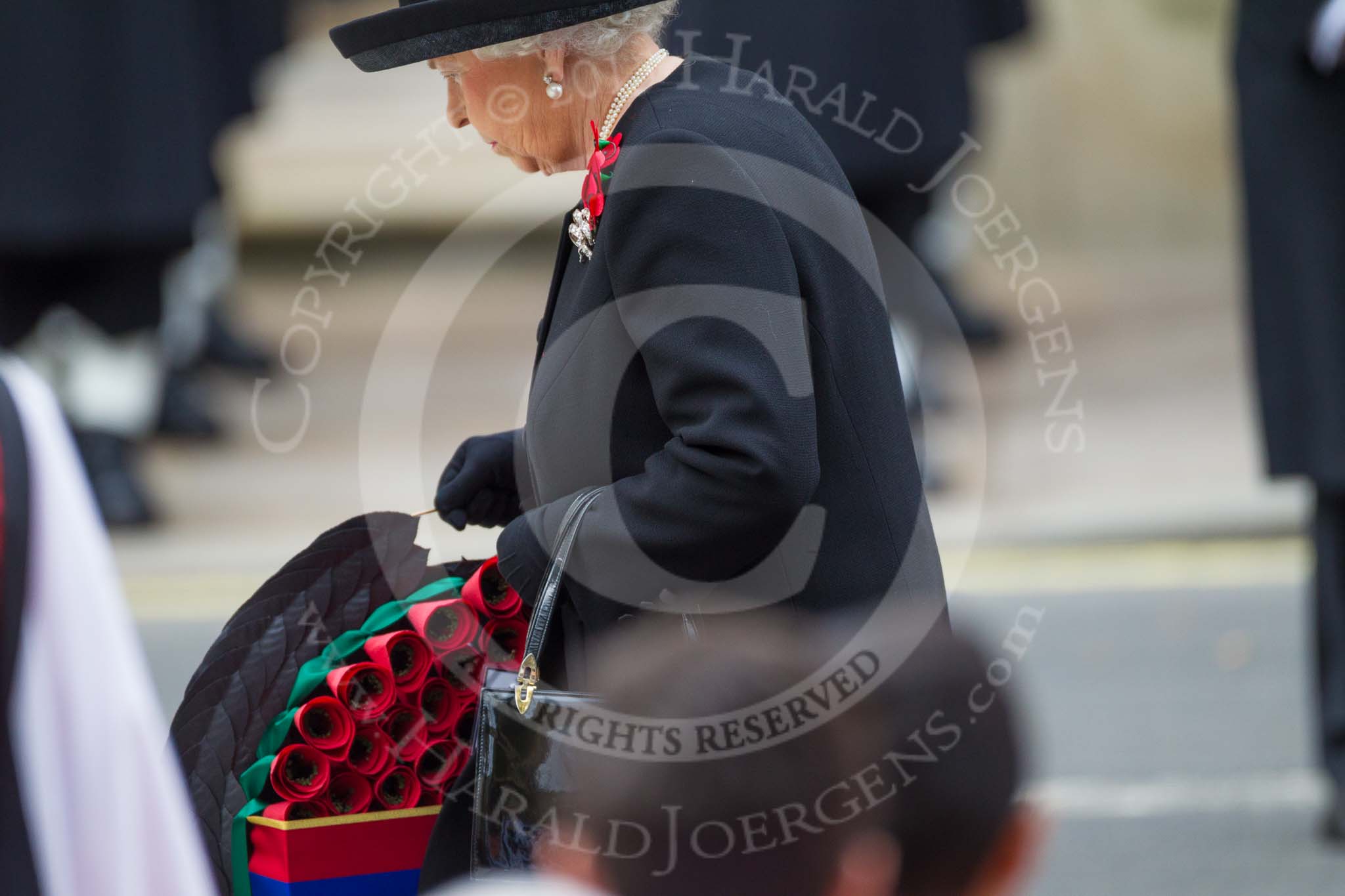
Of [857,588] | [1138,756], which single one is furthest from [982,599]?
Answer: [857,588]

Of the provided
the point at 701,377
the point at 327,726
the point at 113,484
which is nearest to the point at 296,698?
the point at 327,726

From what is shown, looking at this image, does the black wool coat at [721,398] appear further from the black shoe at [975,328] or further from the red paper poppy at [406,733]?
the black shoe at [975,328]

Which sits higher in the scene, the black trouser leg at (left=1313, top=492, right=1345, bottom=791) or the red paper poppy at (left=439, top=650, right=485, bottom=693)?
the red paper poppy at (left=439, top=650, right=485, bottom=693)

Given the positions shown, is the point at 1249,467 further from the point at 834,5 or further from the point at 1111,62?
the point at 1111,62

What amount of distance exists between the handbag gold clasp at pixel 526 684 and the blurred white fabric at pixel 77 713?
1.51ft

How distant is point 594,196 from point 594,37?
16 cm

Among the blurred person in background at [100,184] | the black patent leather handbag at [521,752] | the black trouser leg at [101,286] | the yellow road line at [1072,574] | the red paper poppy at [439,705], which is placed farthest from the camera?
the black trouser leg at [101,286]

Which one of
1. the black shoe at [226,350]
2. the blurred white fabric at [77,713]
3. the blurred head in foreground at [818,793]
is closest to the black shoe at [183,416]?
the black shoe at [226,350]

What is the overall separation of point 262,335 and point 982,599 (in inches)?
199

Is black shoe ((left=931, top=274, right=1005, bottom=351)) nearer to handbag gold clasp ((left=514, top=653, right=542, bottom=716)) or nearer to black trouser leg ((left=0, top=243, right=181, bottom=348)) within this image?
black trouser leg ((left=0, top=243, right=181, bottom=348))

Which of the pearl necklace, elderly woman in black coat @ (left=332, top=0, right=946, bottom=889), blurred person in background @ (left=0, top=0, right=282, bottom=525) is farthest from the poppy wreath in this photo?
blurred person in background @ (left=0, top=0, right=282, bottom=525)

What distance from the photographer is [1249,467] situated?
270 inches

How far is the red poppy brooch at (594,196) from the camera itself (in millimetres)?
1928

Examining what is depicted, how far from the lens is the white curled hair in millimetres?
1944
